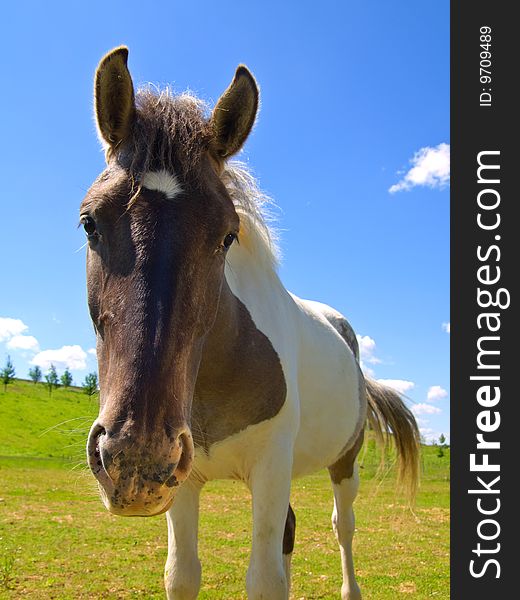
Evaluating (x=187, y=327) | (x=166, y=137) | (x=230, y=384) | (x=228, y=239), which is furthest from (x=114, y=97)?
(x=230, y=384)

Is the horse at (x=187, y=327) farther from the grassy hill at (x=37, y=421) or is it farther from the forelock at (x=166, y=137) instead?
the grassy hill at (x=37, y=421)

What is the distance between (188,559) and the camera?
11.4ft

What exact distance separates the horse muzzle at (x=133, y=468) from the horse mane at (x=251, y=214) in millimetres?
1741

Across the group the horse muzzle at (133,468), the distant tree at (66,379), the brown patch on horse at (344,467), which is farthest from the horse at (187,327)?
the distant tree at (66,379)

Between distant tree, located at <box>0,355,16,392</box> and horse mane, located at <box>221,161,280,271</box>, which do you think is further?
distant tree, located at <box>0,355,16,392</box>

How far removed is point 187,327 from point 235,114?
125 centimetres

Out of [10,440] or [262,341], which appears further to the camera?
[10,440]

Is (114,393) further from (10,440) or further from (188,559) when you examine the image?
(10,440)

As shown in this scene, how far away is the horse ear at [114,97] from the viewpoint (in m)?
2.55

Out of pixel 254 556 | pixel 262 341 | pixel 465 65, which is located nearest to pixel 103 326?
pixel 262 341

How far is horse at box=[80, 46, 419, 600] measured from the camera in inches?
75.7

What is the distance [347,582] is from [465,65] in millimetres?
4889

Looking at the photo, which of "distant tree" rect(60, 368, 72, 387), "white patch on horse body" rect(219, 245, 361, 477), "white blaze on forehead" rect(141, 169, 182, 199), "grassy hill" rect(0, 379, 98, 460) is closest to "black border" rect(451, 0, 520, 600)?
"white patch on horse body" rect(219, 245, 361, 477)

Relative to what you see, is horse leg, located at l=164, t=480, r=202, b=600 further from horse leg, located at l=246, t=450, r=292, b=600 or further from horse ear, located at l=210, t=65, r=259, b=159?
horse ear, located at l=210, t=65, r=259, b=159
